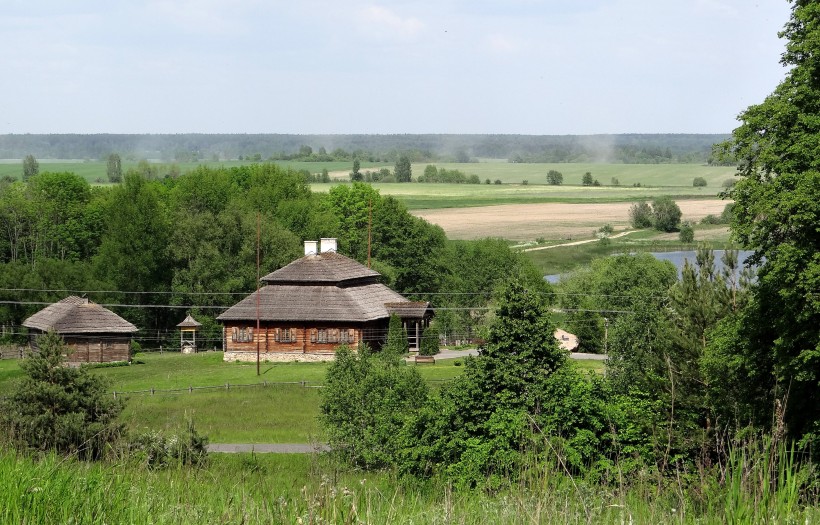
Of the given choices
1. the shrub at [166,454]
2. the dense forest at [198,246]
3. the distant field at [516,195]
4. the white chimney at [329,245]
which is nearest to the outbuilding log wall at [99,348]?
the dense forest at [198,246]

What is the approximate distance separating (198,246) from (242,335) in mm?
11220

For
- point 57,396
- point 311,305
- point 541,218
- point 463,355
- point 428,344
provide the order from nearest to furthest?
point 57,396 < point 428,344 < point 463,355 < point 311,305 < point 541,218

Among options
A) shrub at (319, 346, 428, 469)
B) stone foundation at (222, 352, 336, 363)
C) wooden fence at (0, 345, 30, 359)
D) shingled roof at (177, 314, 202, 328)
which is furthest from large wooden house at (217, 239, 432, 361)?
shrub at (319, 346, 428, 469)

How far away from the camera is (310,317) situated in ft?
170

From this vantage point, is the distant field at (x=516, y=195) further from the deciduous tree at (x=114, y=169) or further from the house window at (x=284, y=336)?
the house window at (x=284, y=336)

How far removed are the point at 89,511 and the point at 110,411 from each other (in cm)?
1900

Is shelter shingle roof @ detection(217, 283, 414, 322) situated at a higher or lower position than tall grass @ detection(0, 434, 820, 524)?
lower

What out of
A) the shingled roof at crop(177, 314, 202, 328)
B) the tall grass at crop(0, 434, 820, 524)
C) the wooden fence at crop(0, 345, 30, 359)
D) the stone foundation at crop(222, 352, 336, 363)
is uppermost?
the tall grass at crop(0, 434, 820, 524)

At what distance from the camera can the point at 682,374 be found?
832 inches

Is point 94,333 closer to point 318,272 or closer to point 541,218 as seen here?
point 318,272

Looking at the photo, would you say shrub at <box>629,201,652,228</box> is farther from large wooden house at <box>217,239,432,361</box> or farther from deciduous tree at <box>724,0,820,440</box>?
deciduous tree at <box>724,0,820,440</box>

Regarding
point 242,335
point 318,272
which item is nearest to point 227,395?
point 242,335

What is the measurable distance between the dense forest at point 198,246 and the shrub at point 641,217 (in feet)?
178

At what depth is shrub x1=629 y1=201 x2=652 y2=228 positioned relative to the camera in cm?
12581
